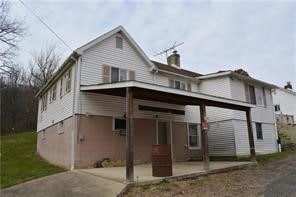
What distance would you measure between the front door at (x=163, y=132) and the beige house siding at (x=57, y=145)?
531 cm

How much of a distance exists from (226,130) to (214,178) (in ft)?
28.6

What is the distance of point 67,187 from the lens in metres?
9.77

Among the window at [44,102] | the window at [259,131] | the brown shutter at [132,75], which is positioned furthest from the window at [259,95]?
the window at [44,102]

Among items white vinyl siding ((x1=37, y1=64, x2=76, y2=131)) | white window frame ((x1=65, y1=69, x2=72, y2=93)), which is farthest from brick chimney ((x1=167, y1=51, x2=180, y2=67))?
white window frame ((x1=65, y1=69, x2=72, y2=93))

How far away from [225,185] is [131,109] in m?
4.27

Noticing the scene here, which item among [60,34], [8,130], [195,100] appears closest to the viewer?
[195,100]

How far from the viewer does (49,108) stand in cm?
1914

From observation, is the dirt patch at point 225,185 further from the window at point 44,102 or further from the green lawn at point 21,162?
the window at point 44,102

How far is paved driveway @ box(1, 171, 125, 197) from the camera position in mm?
8969

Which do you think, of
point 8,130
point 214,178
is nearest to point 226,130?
point 214,178

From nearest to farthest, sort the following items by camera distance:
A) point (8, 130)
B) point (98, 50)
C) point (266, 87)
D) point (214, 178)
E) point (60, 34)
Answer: point (214, 178) → point (98, 50) → point (60, 34) → point (266, 87) → point (8, 130)

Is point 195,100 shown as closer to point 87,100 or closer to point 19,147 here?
point 87,100

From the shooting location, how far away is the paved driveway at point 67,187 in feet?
29.4

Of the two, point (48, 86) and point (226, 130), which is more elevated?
point (48, 86)
